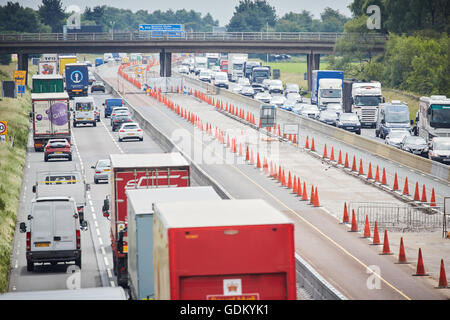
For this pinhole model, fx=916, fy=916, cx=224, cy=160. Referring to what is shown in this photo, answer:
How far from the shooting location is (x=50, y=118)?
5647 centimetres

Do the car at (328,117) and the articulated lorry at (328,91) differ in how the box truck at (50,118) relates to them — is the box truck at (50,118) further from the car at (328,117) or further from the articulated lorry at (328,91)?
the articulated lorry at (328,91)

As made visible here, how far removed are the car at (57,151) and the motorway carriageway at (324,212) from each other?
6865 mm

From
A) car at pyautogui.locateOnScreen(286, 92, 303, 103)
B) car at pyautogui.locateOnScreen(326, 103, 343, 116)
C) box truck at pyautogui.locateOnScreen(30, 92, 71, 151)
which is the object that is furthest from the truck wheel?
car at pyautogui.locateOnScreen(286, 92, 303, 103)

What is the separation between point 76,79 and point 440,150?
56.4 m

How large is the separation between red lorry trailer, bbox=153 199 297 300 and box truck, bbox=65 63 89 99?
83.8 metres

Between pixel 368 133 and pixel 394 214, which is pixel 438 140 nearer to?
pixel 394 214

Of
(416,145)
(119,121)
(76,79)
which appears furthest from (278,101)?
(416,145)

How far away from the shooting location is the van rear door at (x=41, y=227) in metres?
25.9

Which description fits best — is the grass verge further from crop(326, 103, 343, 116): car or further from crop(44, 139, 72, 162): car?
crop(326, 103, 343, 116): car

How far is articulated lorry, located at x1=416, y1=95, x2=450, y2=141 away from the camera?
53.3m

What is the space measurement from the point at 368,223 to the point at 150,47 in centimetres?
8207

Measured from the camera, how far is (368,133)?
6656 centimetres

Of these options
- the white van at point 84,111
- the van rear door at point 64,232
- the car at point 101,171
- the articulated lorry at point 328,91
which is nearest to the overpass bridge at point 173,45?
the articulated lorry at point 328,91

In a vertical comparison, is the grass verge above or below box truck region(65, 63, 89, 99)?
below
